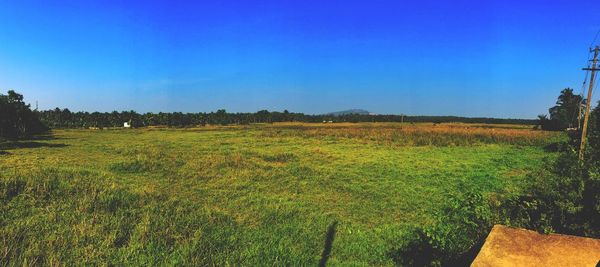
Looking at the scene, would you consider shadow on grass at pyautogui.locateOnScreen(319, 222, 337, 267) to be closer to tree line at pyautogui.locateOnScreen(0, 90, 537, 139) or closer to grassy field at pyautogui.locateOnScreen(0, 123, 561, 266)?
grassy field at pyautogui.locateOnScreen(0, 123, 561, 266)

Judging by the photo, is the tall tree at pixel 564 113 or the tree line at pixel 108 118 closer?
the tree line at pixel 108 118

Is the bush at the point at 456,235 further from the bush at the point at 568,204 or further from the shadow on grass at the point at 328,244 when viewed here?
the shadow on grass at the point at 328,244

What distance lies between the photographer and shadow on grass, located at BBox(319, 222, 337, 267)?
706cm

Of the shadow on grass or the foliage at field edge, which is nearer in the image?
the shadow on grass

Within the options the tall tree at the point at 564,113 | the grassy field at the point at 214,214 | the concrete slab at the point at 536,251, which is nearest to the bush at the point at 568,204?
the concrete slab at the point at 536,251

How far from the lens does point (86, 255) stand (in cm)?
644

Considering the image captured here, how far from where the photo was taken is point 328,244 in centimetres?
800

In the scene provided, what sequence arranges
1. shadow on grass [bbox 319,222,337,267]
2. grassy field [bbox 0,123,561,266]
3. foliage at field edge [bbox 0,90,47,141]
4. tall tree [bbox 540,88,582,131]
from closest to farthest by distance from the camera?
grassy field [bbox 0,123,561,266]
shadow on grass [bbox 319,222,337,267]
foliage at field edge [bbox 0,90,47,141]
tall tree [bbox 540,88,582,131]

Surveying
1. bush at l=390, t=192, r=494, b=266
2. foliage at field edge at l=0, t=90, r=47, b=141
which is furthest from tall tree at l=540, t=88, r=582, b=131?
foliage at field edge at l=0, t=90, r=47, b=141

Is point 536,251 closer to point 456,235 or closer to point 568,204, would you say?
point 568,204

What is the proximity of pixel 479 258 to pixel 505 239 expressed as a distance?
62cm

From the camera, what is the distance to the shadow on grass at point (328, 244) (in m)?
7.06

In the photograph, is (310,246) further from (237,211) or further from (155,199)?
(155,199)

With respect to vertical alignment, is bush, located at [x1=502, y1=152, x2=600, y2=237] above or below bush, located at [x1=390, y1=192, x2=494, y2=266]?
above
